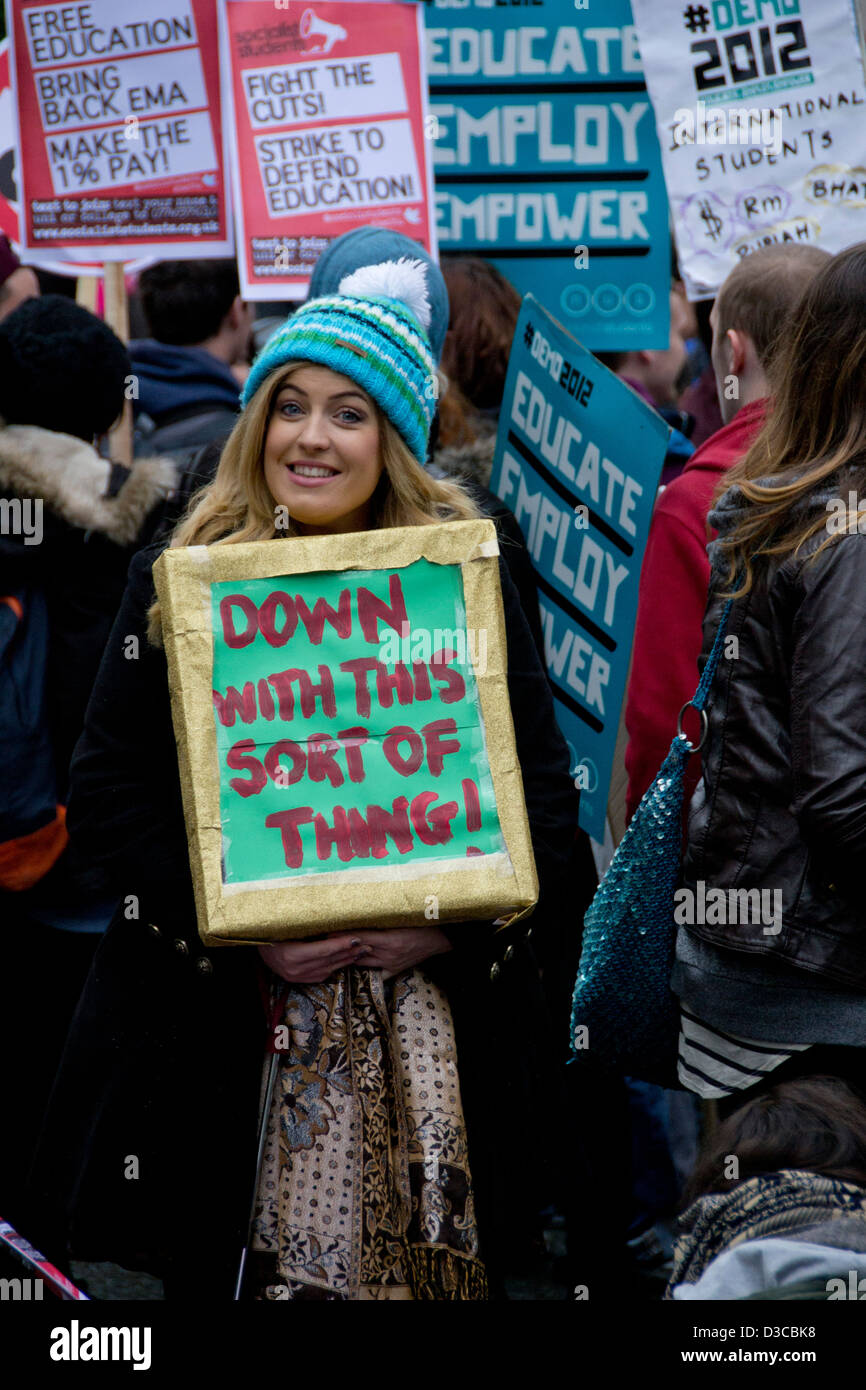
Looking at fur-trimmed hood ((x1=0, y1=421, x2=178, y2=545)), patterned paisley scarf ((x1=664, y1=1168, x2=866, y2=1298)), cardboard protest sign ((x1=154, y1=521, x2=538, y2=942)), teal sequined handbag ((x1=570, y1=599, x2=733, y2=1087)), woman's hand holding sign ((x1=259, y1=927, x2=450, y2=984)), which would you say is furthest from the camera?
fur-trimmed hood ((x1=0, y1=421, x2=178, y2=545))

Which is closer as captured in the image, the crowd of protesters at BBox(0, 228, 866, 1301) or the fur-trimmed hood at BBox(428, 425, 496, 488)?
the crowd of protesters at BBox(0, 228, 866, 1301)

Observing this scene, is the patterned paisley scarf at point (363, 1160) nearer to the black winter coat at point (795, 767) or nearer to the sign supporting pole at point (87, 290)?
the black winter coat at point (795, 767)

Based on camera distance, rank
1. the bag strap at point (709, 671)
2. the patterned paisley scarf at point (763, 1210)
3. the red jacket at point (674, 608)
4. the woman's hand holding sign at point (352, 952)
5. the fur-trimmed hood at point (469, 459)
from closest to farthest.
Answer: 1. the patterned paisley scarf at point (763, 1210)
2. the woman's hand holding sign at point (352, 952)
3. the bag strap at point (709, 671)
4. the red jacket at point (674, 608)
5. the fur-trimmed hood at point (469, 459)

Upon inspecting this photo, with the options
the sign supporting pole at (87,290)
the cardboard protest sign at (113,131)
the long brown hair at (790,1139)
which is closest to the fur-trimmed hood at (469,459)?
the cardboard protest sign at (113,131)

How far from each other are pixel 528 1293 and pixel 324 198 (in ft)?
10.1

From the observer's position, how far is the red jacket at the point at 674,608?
323 centimetres

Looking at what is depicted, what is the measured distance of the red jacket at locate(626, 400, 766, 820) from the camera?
10.6 ft

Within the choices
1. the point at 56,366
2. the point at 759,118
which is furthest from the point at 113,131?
the point at 759,118

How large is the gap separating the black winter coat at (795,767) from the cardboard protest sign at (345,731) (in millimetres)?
385

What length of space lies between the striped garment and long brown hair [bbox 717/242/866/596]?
0.77 metres

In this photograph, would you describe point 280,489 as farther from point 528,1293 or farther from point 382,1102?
point 528,1293

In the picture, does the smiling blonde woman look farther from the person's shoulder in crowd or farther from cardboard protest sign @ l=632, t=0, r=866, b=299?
cardboard protest sign @ l=632, t=0, r=866, b=299

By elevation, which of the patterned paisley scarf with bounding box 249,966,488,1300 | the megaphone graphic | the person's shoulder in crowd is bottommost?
the patterned paisley scarf with bounding box 249,966,488,1300

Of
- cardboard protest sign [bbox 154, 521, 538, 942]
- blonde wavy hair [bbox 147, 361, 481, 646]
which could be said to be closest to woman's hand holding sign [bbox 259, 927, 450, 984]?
cardboard protest sign [bbox 154, 521, 538, 942]
